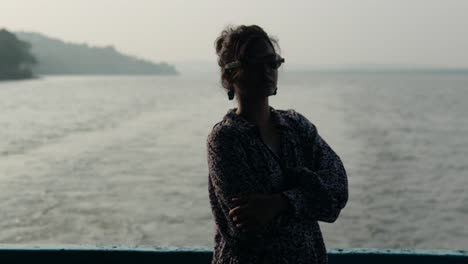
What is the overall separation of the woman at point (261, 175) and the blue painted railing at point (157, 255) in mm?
825

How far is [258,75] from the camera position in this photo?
1.67 m

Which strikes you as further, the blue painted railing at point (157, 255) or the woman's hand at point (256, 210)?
the blue painted railing at point (157, 255)

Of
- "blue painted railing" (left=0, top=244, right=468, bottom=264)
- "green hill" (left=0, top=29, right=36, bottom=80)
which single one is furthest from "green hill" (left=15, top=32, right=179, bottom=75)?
"blue painted railing" (left=0, top=244, right=468, bottom=264)

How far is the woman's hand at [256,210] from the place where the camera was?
1555 millimetres

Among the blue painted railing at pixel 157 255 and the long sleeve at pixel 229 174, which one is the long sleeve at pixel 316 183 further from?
the blue painted railing at pixel 157 255

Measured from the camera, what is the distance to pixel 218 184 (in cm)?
163

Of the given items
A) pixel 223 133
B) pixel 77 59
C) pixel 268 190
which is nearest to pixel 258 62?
pixel 223 133

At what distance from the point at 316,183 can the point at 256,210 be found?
0.19 meters

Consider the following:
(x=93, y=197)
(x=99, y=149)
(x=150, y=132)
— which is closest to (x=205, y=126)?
(x=150, y=132)

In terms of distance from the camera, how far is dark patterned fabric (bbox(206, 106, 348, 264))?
1.60 metres

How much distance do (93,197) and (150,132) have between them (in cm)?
1208

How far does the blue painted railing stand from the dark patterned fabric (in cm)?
84

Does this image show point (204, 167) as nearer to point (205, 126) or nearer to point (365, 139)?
point (365, 139)

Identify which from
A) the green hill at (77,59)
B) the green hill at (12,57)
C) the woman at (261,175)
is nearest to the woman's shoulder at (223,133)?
the woman at (261,175)
